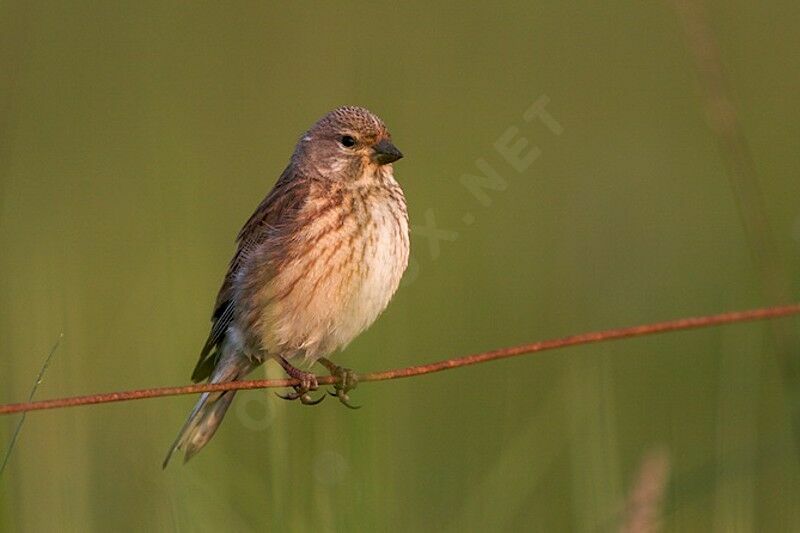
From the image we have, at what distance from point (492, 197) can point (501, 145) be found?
1.37 feet

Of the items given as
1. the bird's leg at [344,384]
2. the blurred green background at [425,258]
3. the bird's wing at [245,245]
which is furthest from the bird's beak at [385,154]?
the bird's leg at [344,384]

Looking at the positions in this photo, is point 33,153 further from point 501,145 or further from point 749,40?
point 749,40

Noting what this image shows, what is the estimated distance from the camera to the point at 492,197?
8414mm

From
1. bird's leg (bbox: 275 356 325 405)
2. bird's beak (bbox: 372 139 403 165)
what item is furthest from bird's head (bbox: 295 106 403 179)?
bird's leg (bbox: 275 356 325 405)

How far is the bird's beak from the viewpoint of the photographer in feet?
16.5

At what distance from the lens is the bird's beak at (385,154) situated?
5.02 m

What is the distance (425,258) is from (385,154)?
2.46m

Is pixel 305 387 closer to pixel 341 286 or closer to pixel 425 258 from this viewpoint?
pixel 341 286

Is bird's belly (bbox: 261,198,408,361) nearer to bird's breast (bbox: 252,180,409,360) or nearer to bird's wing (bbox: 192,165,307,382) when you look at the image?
bird's breast (bbox: 252,180,409,360)

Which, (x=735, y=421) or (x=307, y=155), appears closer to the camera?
(x=735, y=421)

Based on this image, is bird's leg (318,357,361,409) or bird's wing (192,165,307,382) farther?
bird's wing (192,165,307,382)

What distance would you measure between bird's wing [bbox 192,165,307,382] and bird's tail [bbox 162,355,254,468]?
0.05 metres

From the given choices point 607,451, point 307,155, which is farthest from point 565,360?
point 607,451

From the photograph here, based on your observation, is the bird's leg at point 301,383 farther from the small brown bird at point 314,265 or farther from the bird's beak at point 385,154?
the bird's beak at point 385,154
